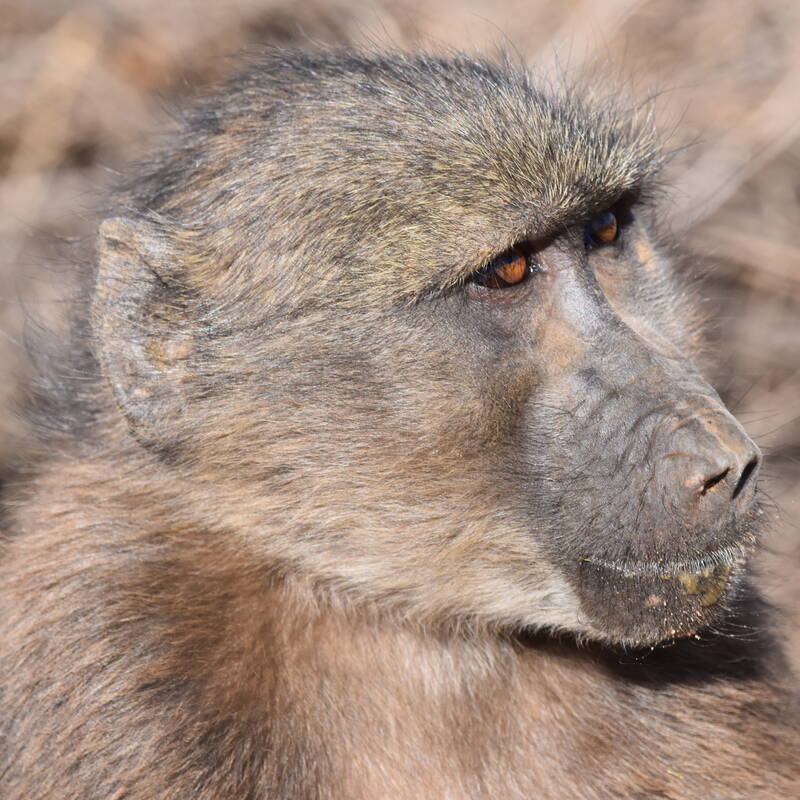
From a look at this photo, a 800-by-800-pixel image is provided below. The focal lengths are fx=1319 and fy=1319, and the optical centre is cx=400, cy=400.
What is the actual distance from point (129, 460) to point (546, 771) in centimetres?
117

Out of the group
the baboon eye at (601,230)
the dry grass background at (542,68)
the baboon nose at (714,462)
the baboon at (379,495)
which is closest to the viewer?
the baboon nose at (714,462)

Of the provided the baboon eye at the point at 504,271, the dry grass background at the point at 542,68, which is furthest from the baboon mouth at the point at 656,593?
the dry grass background at the point at 542,68

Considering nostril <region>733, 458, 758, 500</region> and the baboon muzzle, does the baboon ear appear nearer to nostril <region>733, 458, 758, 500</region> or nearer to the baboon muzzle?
the baboon muzzle

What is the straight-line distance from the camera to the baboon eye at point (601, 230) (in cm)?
312

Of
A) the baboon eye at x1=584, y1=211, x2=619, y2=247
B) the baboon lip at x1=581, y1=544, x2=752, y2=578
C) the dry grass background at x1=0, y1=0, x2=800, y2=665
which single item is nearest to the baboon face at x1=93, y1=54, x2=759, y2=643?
the baboon lip at x1=581, y1=544, x2=752, y2=578

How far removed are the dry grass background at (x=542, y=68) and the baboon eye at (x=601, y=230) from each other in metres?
2.26

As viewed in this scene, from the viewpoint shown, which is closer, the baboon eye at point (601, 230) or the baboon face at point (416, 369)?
the baboon face at point (416, 369)

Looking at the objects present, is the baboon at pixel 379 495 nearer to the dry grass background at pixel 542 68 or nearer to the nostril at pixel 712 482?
the nostril at pixel 712 482

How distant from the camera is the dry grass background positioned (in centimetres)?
564

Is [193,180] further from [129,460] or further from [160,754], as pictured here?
[160,754]

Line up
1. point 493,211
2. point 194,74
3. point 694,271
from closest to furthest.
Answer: point 493,211, point 694,271, point 194,74

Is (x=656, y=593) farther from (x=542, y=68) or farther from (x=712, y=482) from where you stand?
(x=542, y=68)

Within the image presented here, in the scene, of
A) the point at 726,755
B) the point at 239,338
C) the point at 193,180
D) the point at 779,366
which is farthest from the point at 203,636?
the point at 779,366

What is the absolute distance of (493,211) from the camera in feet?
9.06
